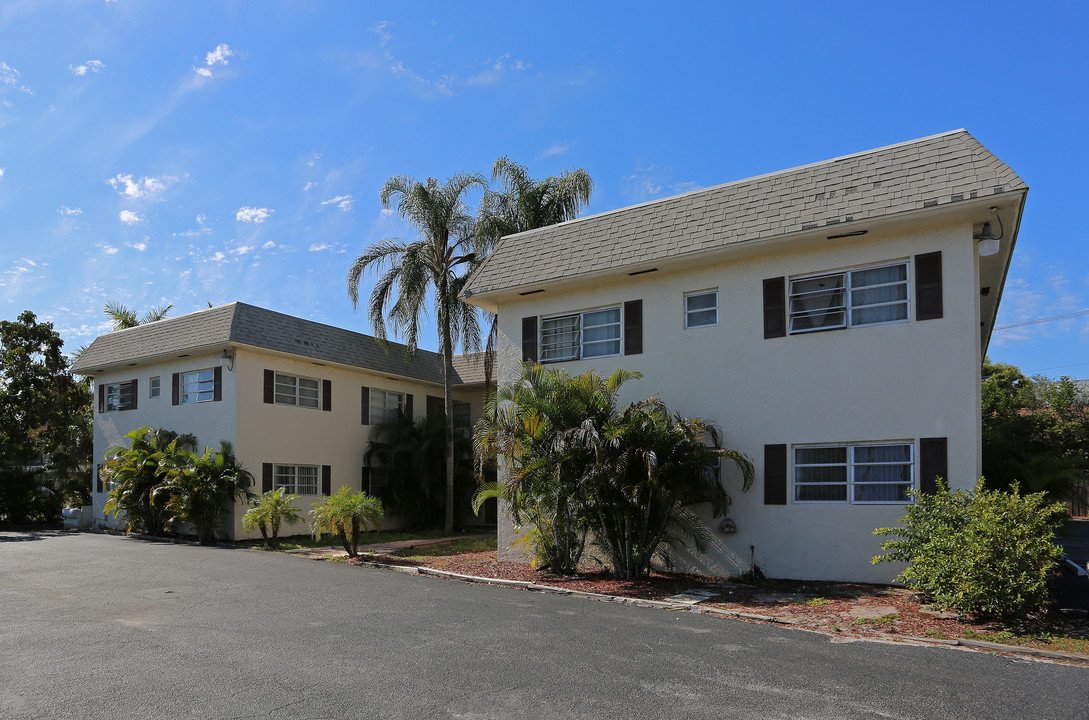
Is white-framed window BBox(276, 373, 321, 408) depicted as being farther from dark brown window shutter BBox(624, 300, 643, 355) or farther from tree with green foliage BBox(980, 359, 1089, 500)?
tree with green foliage BBox(980, 359, 1089, 500)

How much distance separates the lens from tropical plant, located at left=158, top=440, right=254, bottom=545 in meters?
18.6

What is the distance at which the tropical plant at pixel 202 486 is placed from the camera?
1864cm

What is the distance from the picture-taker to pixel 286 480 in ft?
70.3

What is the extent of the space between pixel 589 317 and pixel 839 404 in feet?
16.3

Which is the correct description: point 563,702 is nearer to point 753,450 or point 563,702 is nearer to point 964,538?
point 964,538

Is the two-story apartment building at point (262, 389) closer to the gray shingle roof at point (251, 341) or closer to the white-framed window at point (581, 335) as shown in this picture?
the gray shingle roof at point (251, 341)

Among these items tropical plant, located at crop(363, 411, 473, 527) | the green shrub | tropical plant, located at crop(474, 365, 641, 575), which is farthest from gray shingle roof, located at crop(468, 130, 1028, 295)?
tropical plant, located at crop(363, 411, 473, 527)

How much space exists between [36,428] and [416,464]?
13036 mm

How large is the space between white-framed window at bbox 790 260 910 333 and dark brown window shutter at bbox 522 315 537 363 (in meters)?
5.11

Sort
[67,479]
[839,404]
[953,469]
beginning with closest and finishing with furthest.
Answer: [953,469] → [839,404] → [67,479]

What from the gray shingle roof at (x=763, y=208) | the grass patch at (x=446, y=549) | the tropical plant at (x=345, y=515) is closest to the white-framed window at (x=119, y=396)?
the tropical plant at (x=345, y=515)

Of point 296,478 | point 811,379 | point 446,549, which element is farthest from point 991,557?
point 296,478

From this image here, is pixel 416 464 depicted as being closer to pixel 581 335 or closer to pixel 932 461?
pixel 581 335

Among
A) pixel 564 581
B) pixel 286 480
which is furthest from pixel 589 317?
pixel 286 480
